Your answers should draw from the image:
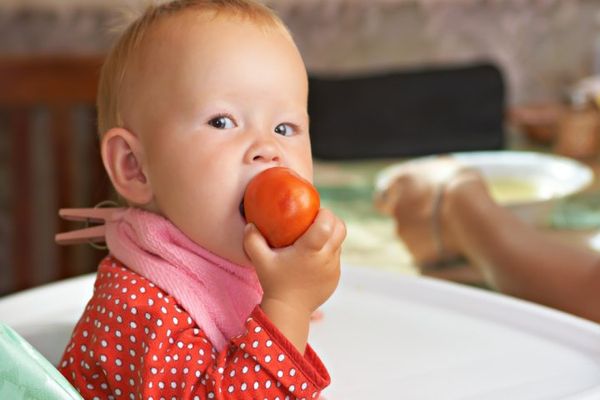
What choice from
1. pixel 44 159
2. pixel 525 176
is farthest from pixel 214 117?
pixel 44 159

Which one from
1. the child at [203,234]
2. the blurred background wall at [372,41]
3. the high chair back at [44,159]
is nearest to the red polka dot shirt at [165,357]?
the child at [203,234]

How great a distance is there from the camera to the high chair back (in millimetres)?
1777

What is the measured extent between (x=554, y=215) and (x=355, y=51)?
1.06 m

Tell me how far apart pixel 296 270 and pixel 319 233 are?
26 mm

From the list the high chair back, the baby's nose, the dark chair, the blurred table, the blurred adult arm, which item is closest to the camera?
the baby's nose

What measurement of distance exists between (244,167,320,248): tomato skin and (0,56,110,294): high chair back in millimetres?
1128

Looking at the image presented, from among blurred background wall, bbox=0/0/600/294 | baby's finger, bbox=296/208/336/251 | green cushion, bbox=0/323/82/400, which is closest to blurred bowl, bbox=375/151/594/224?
baby's finger, bbox=296/208/336/251

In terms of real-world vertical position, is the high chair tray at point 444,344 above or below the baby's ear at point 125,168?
below

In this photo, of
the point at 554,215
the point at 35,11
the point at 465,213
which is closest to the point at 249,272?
the point at 465,213

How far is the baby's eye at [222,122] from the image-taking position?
0.60 m

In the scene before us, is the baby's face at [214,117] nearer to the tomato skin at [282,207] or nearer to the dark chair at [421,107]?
the tomato skin at [282,207]

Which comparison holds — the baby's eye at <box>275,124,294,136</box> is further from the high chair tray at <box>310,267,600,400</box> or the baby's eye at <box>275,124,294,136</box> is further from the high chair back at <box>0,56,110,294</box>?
the high chair back at <box>0,56,110,294</box>

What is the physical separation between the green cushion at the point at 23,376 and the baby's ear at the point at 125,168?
17cm

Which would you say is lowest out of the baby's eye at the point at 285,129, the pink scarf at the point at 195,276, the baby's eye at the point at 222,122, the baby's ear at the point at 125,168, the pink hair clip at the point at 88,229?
the pink hair clip at the point at 88,229
